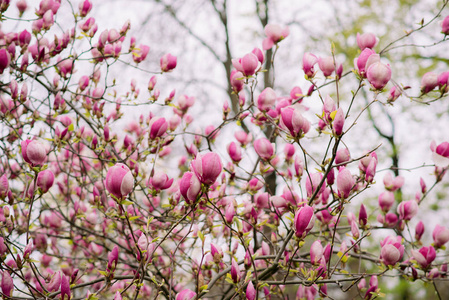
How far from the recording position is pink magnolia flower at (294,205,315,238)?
0.99m

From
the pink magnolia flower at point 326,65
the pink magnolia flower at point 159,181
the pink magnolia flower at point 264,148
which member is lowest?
the pink magnolia flower at point 159,181

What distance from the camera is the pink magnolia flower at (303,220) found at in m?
0.99

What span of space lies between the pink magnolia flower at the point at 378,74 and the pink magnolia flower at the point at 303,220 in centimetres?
44

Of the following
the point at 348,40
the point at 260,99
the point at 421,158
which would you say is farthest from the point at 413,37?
the point at 260,99

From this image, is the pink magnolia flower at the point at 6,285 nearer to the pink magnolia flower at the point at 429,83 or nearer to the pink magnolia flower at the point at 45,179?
the pink magnolia flower at the point at 45,179

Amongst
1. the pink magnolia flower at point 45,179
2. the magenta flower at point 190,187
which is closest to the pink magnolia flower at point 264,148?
the magenta flower at point 190,187

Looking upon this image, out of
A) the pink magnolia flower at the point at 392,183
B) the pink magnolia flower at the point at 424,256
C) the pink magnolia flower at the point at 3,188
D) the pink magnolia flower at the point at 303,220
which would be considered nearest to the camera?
the pink magnolia flower at the point at 303,220

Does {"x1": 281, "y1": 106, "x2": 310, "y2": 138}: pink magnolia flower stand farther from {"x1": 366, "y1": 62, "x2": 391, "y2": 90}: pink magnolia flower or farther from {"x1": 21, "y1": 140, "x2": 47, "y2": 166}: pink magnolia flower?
{"x1": 21, "y1": 140, "x2": 47, "y2": 166}: pink magnolia flower

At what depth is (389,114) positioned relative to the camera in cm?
747

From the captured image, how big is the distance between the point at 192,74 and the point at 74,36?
14.7 ft

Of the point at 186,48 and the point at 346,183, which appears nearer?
the point at 346,183

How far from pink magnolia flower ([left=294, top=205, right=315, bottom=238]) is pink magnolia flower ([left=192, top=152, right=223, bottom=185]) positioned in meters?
0.28

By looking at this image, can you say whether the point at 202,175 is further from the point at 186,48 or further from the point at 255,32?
the point at 255,32

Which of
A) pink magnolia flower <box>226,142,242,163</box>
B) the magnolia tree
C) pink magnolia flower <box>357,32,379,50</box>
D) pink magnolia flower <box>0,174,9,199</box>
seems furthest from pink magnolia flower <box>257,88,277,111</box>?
pink magnolia flower <box>0,174,9,199</box>
